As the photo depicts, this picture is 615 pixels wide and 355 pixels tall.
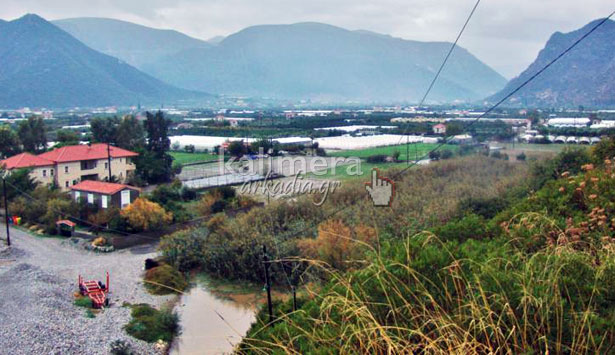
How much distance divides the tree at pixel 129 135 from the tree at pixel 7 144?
4105 mm

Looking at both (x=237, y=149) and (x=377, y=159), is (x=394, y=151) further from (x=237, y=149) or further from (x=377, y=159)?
(x=237, y=149)

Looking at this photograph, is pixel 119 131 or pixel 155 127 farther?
pixel 119 131

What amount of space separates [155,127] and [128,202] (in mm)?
7164

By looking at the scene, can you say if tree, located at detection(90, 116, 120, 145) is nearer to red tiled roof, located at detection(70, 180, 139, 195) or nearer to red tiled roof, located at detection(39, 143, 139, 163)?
red tiled roof, located at detection(39, 143, 139, 163)

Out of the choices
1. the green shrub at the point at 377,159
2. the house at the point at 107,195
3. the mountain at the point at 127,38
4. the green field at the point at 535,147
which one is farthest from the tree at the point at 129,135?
the mountain at the point at 127,38

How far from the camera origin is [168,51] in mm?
164125

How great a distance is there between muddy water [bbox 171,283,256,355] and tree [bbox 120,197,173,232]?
12.8 feet

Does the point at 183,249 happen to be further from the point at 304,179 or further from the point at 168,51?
the point at 168,51

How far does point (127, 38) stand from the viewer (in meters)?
170

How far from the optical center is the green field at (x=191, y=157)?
22281 millimetres

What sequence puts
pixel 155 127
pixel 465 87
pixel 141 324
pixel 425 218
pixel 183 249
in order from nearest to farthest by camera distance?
pixel 141 324 → pixel 425 218 → pixel 183 249 → pixel 155 127 → pixel 465 87

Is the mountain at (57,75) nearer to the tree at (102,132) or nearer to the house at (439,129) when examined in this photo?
the tree at (102,132)

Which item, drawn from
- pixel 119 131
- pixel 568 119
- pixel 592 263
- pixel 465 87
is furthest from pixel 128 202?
pixel 465 87

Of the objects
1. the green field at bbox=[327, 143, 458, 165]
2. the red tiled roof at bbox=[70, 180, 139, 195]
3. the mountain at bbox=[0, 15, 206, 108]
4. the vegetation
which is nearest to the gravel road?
the red tiled roof at bbox=[70, 180, 139, 195]
